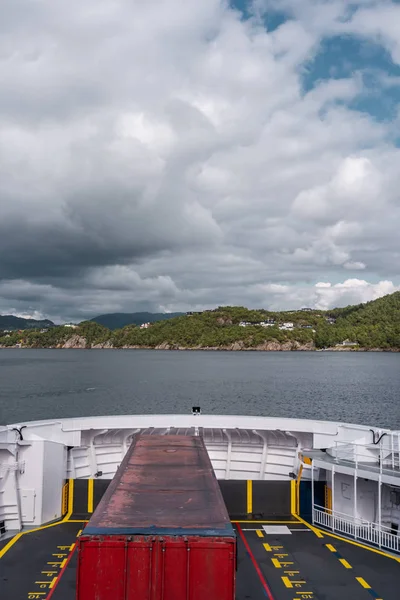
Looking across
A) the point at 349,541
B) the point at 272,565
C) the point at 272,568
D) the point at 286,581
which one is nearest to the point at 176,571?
the point at 286,581

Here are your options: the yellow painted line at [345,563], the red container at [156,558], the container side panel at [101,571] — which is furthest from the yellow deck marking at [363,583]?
the container side panel at [101,571]

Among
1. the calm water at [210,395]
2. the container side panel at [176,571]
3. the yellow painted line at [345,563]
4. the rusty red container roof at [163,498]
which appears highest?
the rusty red container roof at [163,498]

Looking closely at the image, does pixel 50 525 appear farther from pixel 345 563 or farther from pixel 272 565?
pixel 345 563

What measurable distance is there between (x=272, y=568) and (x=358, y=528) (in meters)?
3.97

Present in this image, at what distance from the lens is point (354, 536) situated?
14.6 metres

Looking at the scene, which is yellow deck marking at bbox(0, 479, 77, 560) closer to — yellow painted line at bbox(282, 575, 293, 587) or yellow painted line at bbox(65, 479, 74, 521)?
yellow painted line at bbox(65, 479, 74, 521)

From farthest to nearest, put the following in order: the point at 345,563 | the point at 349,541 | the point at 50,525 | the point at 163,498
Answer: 1. the point at 50,525
2. the point at 349,541
3. the point at 345,563
4. the point at 163,498

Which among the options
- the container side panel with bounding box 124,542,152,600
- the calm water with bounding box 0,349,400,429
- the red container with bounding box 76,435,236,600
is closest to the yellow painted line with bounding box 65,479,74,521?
the red container with bounding box 76,435,236,600

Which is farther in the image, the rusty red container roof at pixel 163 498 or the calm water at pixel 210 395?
the calm water at pixel 210 395

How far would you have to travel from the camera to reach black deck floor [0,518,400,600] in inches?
430

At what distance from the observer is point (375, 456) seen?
15.1 meters

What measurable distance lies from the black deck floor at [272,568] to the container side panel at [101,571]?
16.4ft

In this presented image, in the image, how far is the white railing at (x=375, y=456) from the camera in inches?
566

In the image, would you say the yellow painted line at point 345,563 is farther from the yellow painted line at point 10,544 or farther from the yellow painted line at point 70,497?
the yellow painted line at point 10,544
